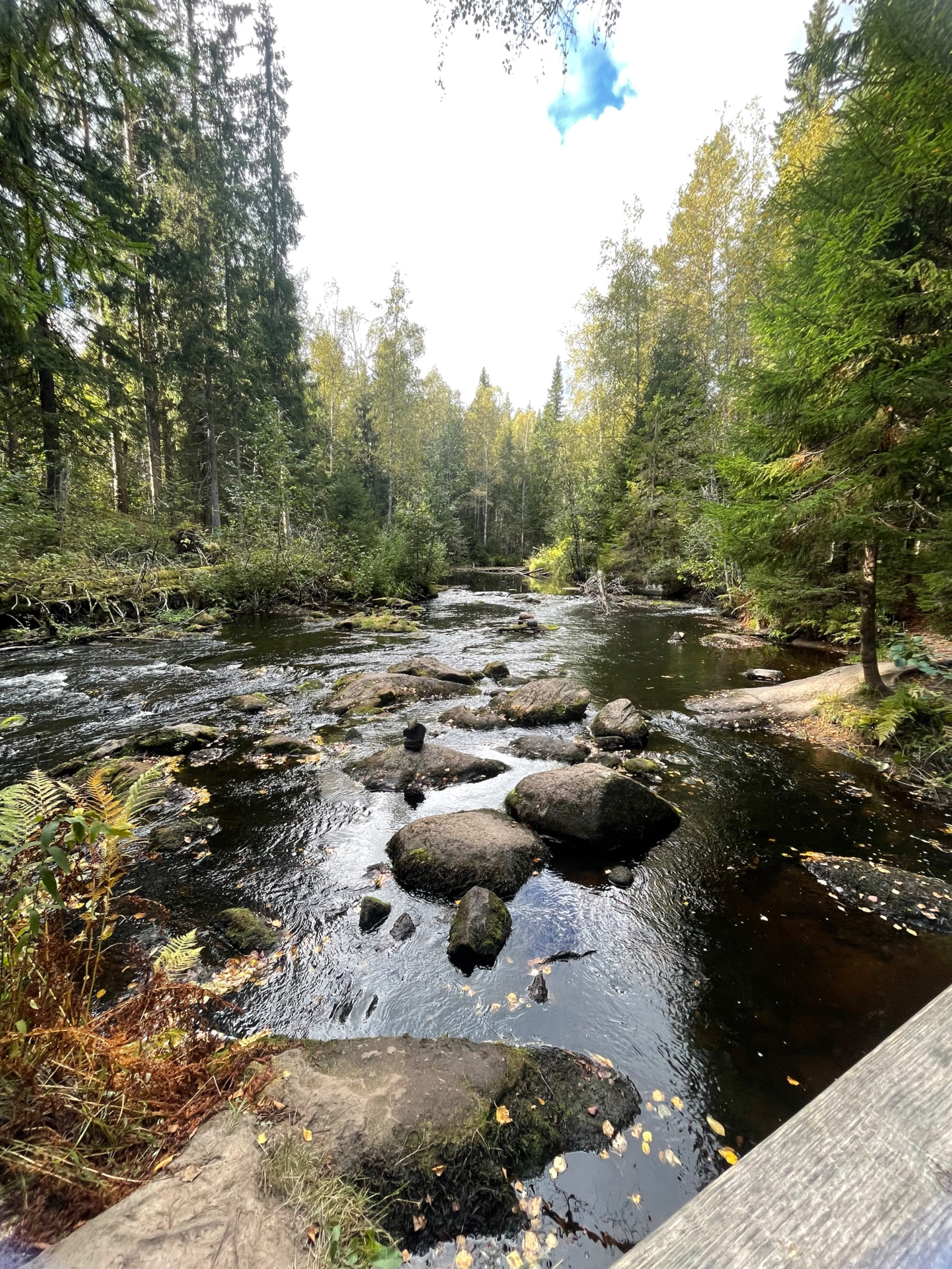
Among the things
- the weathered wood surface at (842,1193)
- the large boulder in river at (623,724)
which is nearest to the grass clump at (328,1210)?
the weathered wood surface at (842,1193)

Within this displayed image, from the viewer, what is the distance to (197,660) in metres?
10.9

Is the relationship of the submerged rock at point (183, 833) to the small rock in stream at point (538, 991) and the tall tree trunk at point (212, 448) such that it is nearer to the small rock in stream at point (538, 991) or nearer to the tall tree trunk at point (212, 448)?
the small rock in stream at point (538, 991)

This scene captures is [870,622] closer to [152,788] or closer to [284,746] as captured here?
[284,746]

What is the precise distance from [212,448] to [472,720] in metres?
18.0

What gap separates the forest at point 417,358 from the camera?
498 centimetres

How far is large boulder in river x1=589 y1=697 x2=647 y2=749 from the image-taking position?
6984mm

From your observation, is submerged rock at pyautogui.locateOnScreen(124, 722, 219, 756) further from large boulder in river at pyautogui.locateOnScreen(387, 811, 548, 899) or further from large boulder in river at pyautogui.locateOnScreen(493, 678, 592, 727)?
large boulder in river at pyautogui.locateOnScreen(493, 678, 592, 727)

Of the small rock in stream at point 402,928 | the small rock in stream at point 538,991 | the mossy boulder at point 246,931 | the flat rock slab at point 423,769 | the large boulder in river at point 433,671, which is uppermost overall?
the large boulder in river at point 433,671

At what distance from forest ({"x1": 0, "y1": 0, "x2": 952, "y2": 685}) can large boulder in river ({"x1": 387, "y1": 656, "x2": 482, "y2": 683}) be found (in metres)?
5.36

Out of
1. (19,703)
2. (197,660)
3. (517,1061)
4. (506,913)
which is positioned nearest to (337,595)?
(197,660)

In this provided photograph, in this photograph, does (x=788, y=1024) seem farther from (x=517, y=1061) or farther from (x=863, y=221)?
(x=863, y=221)

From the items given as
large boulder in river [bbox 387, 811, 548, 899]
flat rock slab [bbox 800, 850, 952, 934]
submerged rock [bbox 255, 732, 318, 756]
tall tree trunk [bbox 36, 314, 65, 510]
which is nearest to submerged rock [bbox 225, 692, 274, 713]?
submerged rock [bbox 255, 732, 318, 756]

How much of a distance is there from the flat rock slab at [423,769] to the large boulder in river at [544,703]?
1.63 metres

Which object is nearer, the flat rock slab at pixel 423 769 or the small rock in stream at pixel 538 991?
the small rock in stream at pixel 538 991
